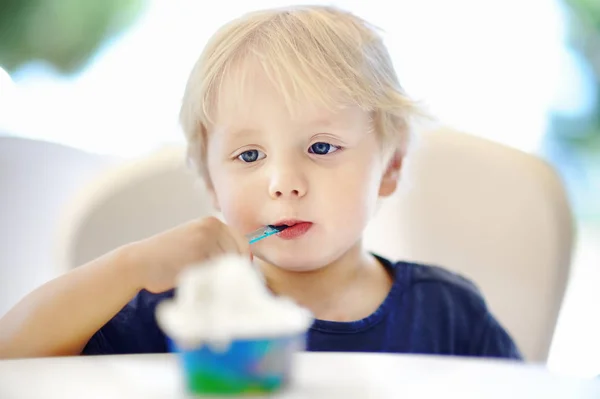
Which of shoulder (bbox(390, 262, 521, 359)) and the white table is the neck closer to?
shoulder (bbox(390, 262, 521, 359))

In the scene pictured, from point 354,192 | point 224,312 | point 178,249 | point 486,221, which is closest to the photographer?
point 224,312

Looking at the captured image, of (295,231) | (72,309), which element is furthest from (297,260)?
(72,309)

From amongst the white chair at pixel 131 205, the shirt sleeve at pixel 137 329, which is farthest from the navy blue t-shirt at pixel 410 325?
the white chair at pixel 131 205

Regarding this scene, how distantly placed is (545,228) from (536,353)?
9 cm

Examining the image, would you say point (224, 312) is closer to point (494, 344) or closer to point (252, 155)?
point (252, 155)

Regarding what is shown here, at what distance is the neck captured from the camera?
1.39ft

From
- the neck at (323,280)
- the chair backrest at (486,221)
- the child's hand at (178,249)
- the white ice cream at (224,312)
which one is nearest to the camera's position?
the white ice cream at (224,312)

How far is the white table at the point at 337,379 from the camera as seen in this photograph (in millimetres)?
220

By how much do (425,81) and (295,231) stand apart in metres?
0.17

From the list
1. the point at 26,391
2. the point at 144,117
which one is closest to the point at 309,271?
the point at 144,117

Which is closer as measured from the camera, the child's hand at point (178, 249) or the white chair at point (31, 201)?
the child's hand at point (178, 249)

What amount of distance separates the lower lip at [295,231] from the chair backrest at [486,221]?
16cm

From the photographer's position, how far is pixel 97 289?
340mm

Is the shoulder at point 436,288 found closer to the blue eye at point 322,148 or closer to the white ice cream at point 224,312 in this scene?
the blue eye at point 322,148
